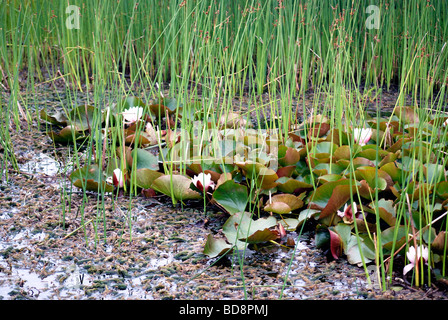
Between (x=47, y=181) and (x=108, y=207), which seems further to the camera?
(x=47, y=181)

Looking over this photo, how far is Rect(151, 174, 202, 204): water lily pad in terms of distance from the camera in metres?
1.65

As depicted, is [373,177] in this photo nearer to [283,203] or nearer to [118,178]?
[283,203]

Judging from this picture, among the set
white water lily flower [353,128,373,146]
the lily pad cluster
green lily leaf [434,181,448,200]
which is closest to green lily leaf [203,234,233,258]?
the lily pad cluster

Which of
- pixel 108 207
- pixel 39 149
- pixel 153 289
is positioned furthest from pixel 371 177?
pixel 39 149

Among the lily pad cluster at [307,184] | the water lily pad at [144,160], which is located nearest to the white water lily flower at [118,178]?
the lily pad cluster at [307,184]

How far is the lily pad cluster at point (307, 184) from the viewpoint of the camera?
1.31m

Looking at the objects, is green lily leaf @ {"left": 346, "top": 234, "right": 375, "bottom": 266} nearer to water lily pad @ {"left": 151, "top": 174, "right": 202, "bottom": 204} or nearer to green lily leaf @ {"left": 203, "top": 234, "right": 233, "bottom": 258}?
green lily leaf @ {"left": 203, "top": 234, "right": 233, "bottom": 258}

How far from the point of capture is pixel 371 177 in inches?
61.2

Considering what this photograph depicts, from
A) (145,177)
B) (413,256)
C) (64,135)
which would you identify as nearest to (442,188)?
(413,256)
